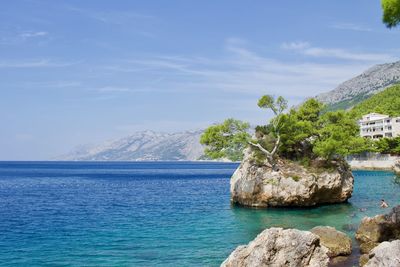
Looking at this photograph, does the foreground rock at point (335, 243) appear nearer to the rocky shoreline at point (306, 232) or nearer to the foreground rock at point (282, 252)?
the rocky shoreline at point (306, 232)

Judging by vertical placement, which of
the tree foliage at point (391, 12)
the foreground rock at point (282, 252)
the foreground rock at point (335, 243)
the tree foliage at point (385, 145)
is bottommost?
the foreground rock at point (335, 243)

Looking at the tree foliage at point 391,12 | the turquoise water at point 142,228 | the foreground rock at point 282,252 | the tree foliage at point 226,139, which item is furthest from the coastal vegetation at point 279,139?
the tree foliage at point 391,12

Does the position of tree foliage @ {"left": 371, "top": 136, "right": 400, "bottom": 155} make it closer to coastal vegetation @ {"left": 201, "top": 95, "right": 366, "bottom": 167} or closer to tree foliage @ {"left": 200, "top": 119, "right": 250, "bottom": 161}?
coastal vegetation @ {"left": 201, "top": 95, "right": 366, "bottom": 167}

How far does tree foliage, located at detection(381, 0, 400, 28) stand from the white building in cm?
13567

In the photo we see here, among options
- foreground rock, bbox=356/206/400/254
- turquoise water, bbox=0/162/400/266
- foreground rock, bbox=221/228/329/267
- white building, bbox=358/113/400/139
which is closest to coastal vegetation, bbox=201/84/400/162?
turquoise water, bbox=0/162/400/266

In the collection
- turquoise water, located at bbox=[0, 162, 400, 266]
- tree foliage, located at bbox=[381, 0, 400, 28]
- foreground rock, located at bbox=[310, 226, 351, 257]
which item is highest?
tree foliage, located at bbox=[381, 0, 400, 28]

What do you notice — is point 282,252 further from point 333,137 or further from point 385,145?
point 385,145

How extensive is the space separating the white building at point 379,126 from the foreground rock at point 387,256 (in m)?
137

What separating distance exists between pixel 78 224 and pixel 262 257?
27.6 meters

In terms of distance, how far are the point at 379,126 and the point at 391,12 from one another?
14839 cm

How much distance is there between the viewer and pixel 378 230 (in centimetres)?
2830

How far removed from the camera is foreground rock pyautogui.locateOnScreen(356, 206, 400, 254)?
26750 mm

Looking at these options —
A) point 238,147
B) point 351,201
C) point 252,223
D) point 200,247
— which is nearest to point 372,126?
point 351,201

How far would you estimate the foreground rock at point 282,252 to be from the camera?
741 inches
